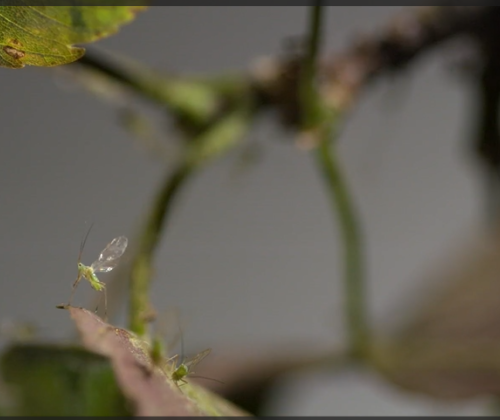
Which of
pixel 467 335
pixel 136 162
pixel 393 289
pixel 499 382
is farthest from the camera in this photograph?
pixel 393 289

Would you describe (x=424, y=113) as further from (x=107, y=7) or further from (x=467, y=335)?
(x=107, y=7)

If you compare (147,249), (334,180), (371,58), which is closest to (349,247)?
(334,180)

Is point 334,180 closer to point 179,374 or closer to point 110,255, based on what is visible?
point 110,255

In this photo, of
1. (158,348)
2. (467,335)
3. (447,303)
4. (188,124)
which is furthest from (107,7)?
(447,303)

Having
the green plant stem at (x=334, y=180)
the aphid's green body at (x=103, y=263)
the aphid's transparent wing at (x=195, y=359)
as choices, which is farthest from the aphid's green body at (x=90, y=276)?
the green plant stem at (x=334, y=180)

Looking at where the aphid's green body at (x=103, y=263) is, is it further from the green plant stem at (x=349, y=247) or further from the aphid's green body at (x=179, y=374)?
the green plant stem at (x=349, y=247)

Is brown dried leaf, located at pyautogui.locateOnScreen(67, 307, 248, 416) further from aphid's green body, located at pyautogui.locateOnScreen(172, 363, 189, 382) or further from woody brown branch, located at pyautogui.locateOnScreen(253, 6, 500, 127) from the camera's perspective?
woody brown branch, located at pyautogui.locateOnScreen(253, 6, 500, 127)
